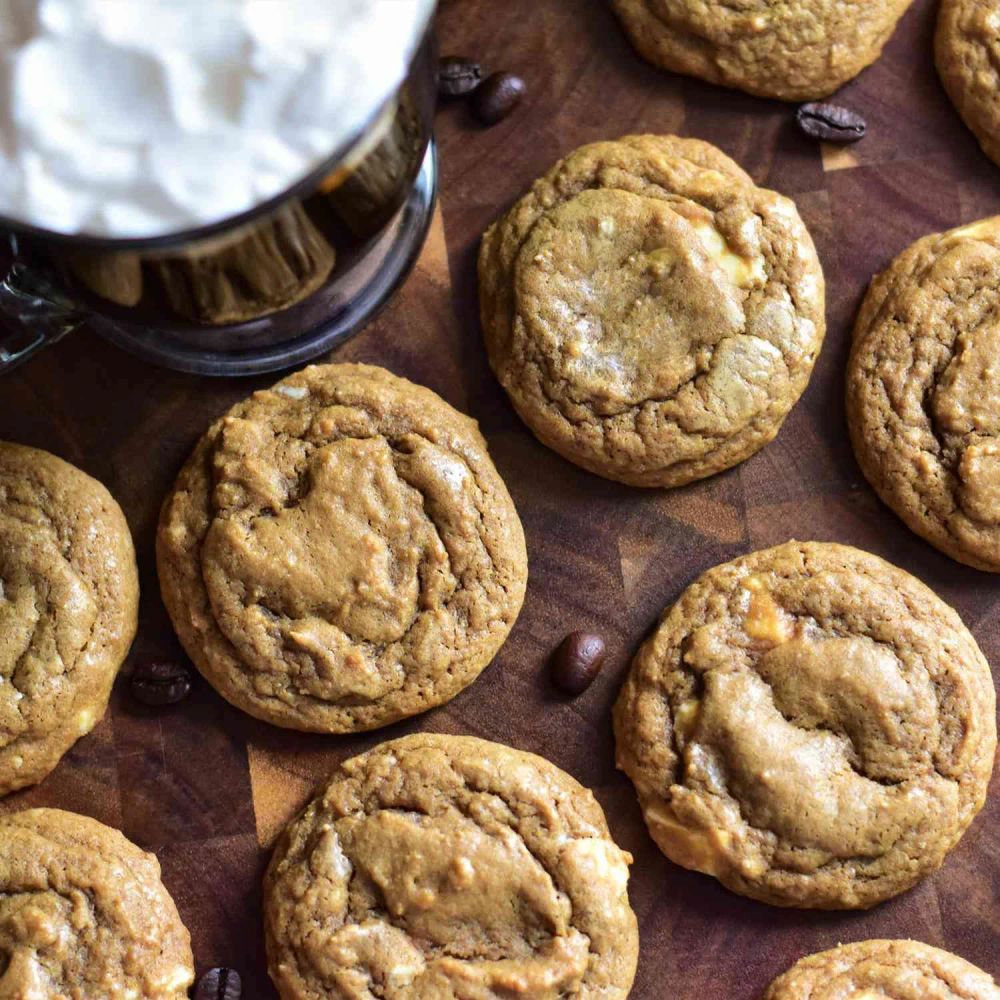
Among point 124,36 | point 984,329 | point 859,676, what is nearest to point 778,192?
point 984,329

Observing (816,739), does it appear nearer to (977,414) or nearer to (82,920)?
(977,414)

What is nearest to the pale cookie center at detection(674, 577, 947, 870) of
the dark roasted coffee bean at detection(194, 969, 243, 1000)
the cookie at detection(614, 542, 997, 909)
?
the cookie at detection(614, 542, 997, 909)

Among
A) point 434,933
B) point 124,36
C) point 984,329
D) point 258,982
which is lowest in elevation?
point 258,982

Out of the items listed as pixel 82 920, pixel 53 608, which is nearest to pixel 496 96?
pixel 53 608

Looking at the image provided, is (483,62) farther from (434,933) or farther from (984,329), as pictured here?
(434,933)

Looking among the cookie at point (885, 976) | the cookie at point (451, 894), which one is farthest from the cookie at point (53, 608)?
Result: the cookie at point (885, 976)

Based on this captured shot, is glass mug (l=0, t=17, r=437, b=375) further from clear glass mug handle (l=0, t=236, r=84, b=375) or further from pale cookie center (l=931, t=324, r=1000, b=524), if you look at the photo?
pale cookie center (l=931, t=324, r=1000, b=524)

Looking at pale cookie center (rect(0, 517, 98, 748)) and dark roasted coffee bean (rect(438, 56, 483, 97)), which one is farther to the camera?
dark roasted coffee bean (rect(438, 56, 483, 97))
